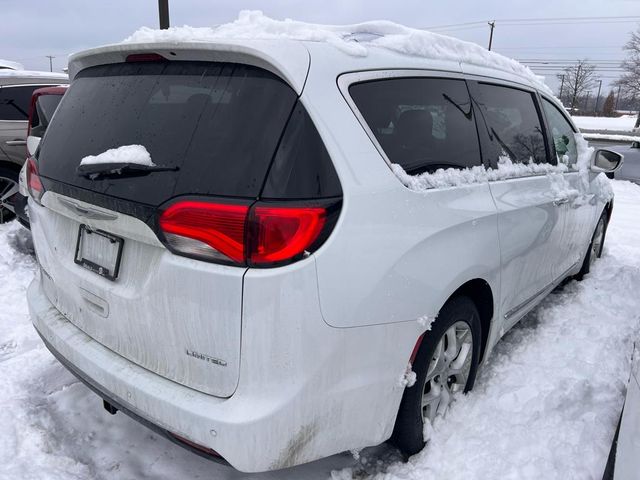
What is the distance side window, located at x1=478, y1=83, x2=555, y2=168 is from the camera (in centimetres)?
281

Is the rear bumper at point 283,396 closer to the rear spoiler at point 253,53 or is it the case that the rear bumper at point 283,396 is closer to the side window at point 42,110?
the rear spoiler at point 253,53

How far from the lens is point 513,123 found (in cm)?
308

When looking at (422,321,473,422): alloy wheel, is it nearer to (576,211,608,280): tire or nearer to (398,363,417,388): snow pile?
(398,363,417,388): snow pile

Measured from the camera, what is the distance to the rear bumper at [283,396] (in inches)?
65.2

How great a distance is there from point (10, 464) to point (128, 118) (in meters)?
1.61

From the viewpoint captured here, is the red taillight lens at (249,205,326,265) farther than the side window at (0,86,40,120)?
No

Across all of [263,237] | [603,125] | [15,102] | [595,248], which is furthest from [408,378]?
[603,125]

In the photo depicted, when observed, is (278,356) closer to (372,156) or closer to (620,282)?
(372,156)

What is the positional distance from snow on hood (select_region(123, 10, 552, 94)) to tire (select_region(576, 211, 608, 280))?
2782mm

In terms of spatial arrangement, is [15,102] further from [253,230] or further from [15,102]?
[253,230]

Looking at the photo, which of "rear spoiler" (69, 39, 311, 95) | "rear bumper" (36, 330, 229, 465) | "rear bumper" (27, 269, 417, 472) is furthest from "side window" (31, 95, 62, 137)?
"rear bumper" (27, 269, 417, 472)

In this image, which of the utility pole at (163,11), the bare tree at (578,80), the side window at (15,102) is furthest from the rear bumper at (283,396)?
the bare tree at (578,80)

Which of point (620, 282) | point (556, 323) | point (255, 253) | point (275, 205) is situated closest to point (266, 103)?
point (275, 205)

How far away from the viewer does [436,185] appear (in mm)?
2168
